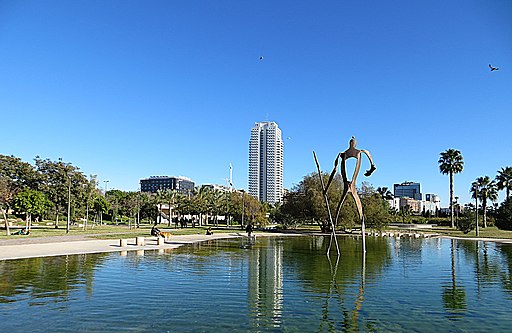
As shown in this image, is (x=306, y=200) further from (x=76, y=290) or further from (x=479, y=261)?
(x=76, y=290)

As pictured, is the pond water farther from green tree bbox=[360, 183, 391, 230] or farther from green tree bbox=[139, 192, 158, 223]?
green tree bbox=[139, 192, 158, 223]

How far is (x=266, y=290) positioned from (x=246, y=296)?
3.95 ft

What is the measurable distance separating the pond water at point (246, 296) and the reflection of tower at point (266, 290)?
0.03 m

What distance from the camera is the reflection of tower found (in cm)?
1072

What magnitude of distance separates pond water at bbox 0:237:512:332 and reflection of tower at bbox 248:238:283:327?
1.4 inches

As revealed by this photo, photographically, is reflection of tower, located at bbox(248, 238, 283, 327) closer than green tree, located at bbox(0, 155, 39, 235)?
Yes

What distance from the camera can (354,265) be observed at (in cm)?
2112

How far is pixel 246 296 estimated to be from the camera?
1335cm

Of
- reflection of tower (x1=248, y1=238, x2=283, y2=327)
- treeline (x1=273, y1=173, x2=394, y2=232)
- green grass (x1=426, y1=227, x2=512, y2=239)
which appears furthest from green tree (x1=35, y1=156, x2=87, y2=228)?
green grass (x1=426, y1=227, x2=512, y2=239)

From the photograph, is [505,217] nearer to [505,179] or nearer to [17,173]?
[505,179]

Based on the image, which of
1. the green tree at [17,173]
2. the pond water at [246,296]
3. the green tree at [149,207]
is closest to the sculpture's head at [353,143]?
the pond water at [246,296]

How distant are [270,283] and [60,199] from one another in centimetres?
4518

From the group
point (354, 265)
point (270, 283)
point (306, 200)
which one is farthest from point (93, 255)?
point (306, 200)

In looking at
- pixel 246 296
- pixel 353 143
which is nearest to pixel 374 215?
pixel 353 143
